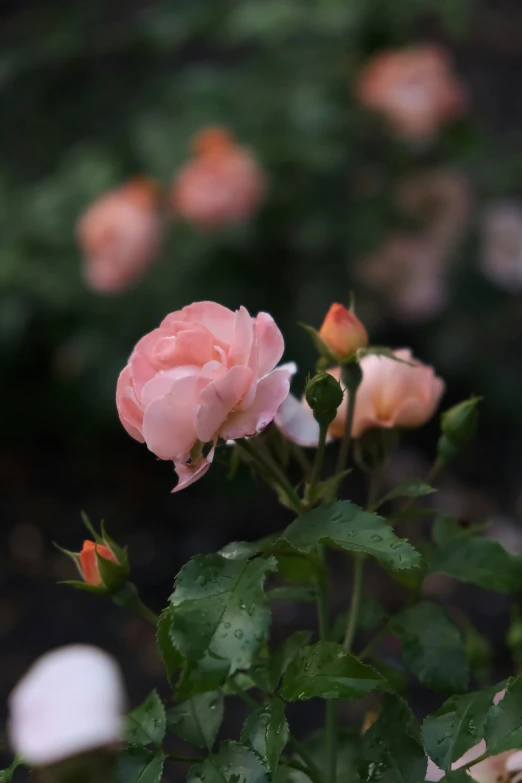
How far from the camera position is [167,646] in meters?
0.35

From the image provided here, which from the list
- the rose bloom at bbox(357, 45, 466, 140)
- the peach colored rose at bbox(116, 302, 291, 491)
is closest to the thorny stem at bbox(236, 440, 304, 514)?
the peach colored rose at bbox(116, 302, 291, 491)

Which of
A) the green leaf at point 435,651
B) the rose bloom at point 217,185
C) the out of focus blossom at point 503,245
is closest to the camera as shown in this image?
the green leaf at point 435,651

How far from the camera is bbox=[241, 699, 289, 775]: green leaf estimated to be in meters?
0.36

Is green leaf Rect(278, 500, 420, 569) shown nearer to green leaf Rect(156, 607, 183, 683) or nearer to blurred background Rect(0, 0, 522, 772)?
green leaf Rect(156, 607, 183, 683)

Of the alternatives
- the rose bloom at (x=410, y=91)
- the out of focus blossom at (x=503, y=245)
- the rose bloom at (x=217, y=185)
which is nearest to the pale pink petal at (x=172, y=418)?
the rose bloom at (x=217, y=185)

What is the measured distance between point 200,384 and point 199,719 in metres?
0.18

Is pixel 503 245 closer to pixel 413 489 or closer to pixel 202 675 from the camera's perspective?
pixel 413 489

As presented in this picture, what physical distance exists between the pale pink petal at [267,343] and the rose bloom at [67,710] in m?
0.17

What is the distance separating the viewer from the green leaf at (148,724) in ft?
1.33

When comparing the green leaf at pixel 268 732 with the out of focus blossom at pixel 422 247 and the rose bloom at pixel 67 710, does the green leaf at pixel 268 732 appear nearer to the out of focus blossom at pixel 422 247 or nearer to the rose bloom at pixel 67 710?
the rose bloom at pixel 67 710

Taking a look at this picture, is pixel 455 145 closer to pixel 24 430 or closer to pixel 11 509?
pixel 24 430

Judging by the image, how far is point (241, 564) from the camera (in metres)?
0.38

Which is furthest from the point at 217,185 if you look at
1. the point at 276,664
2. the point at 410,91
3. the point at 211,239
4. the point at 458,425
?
the point at 276,664

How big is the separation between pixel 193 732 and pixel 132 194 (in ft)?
3.86
